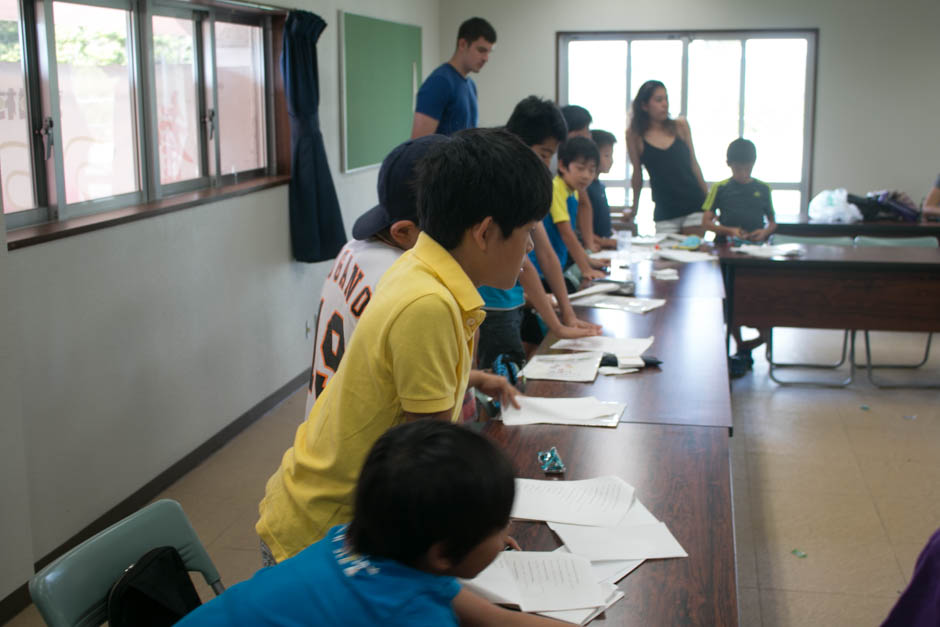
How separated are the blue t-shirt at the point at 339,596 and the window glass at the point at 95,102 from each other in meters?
2.70

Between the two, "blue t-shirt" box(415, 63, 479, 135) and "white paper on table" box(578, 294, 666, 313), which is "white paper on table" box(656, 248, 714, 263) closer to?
"white paper on table" box(578, 294, 666, 313)

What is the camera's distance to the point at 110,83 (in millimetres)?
3584

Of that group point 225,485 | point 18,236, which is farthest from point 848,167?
point 18,236

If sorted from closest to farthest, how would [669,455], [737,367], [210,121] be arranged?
[669,455] < [210,121] < [737,367]

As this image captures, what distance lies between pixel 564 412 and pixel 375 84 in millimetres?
4349

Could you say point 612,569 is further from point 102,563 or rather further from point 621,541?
point 102,563

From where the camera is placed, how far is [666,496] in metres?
1.81

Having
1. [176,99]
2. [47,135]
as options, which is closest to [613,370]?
[47,135]

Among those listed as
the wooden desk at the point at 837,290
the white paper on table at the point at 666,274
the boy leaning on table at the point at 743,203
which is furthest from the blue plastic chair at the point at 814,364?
the white paper on table at the point at 666,274

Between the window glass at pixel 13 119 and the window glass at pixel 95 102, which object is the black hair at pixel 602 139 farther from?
the window glass at pixel 13 119

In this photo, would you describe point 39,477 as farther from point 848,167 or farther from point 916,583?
point 848,167

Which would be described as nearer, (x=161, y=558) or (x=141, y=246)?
(x=161, y=558)

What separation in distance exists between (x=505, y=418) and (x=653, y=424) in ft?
1.16

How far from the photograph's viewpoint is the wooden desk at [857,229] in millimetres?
6496
